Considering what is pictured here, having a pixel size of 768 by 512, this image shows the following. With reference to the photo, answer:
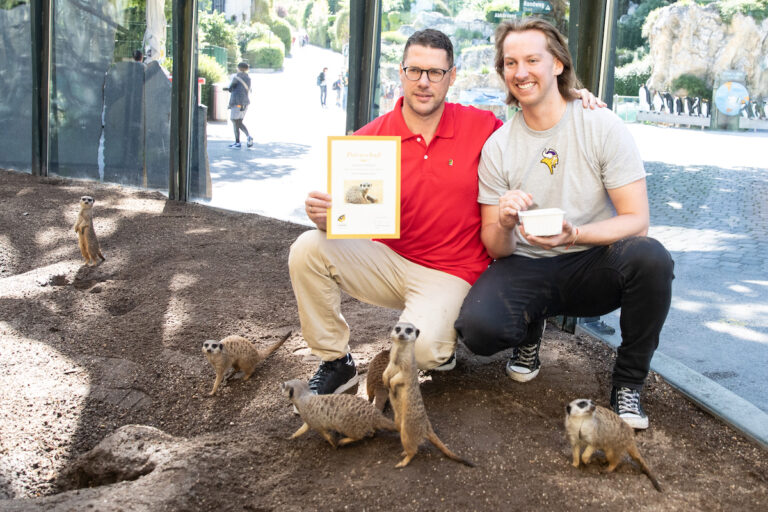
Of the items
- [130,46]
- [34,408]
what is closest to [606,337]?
[34,408]

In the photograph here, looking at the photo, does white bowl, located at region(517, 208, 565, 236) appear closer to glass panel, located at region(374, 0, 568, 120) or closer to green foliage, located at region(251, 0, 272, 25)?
glass panel, located at region(374, 0, 568, 120)

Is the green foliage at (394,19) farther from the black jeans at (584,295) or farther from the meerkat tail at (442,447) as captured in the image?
the meerkat tail at (442,447)

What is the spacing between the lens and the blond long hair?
2959 mm

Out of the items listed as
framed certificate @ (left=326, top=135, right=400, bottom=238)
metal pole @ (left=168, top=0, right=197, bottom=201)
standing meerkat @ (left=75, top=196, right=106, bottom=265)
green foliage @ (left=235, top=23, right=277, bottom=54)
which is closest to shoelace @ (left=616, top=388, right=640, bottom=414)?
framed certificate @ (left=326, top=135, right=400, bottom=238)

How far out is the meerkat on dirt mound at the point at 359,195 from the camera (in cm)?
301

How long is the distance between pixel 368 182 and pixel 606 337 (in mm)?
1755

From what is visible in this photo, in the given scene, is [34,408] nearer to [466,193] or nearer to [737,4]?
[466,193]

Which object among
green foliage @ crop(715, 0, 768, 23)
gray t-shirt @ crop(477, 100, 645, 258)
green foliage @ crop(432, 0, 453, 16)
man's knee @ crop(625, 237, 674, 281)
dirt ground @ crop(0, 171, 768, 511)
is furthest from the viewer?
green foliage @ crop(432, 0, 453, 16)

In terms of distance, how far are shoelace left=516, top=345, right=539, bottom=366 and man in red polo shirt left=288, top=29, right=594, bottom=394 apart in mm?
364

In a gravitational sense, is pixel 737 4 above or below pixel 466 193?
above

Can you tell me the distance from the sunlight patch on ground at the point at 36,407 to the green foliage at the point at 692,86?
3325 millimetres

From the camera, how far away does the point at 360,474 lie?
8.31 ft

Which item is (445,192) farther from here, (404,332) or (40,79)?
(40,79)

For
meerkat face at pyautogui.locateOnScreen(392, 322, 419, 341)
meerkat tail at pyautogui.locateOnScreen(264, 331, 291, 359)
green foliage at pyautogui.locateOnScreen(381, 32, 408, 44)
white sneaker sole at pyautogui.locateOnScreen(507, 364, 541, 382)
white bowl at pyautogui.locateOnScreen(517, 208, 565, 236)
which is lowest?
meerkat tail at pyautogui.locateOnScreen(264, 331, 291, 359)
